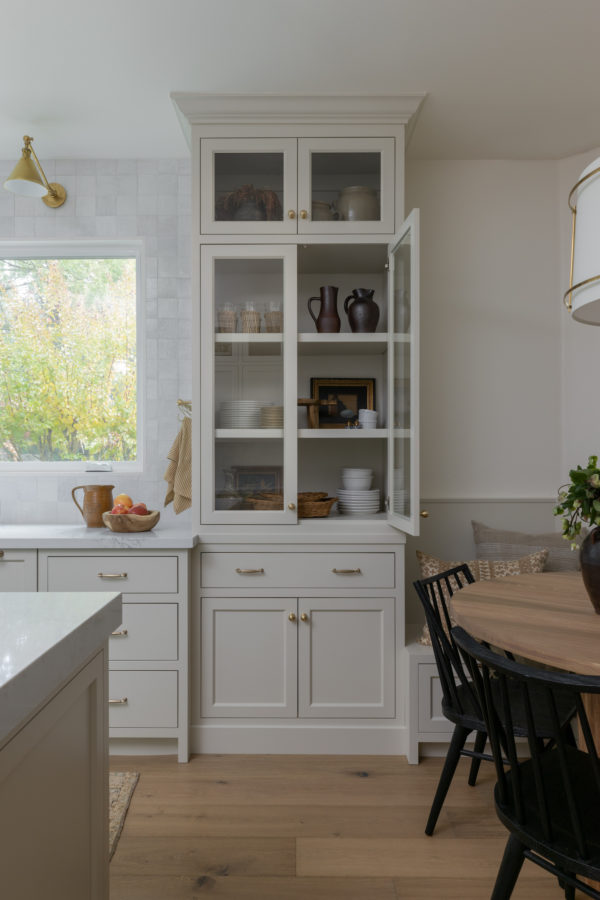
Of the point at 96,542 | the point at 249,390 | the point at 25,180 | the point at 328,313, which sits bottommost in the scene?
the point at 96,542

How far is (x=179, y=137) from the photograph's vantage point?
2961mm

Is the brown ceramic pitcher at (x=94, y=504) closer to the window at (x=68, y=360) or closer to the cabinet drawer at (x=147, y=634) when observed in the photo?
the window at (x=68, y=360)

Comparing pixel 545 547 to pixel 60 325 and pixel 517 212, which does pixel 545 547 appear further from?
pixel 60 325

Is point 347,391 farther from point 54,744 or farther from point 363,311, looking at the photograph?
point 54,744

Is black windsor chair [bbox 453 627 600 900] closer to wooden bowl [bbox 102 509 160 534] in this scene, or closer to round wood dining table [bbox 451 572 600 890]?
round wood dining table [bbox 451 572 600 890]

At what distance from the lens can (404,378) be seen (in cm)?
255

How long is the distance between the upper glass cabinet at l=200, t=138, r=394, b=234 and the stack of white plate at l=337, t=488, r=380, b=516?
1.17 metres

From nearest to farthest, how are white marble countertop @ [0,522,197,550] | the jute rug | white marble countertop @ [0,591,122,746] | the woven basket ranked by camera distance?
white marble countertop @ [0,591,122,746]
the jute rug
white marble countertop @ [0,522,197,550]
the woven basket

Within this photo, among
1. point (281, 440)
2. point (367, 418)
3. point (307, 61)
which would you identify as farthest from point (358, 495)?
point (307, 61)

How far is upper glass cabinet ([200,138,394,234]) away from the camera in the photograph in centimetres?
268

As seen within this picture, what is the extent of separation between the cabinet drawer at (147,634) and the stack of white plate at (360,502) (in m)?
0.89

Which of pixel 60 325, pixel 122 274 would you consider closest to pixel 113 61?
pixel 122 274

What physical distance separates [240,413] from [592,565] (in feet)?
5.15

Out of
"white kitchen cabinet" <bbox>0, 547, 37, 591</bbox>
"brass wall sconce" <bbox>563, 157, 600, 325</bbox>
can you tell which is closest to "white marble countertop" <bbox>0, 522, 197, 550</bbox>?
"white kitchen cabinet" <bbox>0, 547, 37, 591</bbox>
